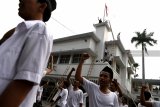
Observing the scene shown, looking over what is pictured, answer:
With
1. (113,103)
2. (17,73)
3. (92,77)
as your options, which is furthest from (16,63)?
(92,77)

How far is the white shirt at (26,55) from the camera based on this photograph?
1.12 meters

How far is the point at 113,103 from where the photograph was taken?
14.5 ft

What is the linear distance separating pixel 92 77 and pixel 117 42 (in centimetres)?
778

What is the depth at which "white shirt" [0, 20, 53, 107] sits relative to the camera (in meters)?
1.12

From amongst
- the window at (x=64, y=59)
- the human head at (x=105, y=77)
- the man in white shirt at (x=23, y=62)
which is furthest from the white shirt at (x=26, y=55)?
the window at (x=64, y=59)

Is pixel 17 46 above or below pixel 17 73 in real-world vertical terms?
above

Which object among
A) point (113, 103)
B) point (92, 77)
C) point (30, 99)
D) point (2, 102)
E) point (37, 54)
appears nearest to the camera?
point (2, 102)

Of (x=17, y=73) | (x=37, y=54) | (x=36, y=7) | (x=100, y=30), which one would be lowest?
(x=17, y=73)

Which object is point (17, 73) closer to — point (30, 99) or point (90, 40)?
point (30, 99)

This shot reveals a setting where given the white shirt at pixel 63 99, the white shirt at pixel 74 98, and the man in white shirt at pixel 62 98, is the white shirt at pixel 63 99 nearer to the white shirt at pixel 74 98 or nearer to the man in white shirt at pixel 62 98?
the man in white shirt at pixel 62 98

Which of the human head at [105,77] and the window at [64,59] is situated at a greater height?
the window at [64,59]

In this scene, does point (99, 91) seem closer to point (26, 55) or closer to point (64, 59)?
point (26, 55)

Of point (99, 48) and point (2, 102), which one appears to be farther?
point (99, 48)

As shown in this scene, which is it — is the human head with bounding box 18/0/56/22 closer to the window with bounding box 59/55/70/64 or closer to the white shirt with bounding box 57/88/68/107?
the white shirt with bounding box 57/88/68/107
